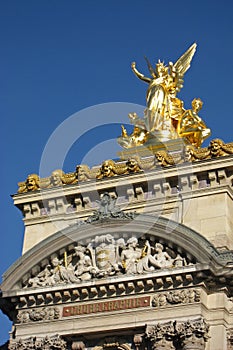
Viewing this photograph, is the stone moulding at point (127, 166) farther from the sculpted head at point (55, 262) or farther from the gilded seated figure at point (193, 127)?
the sculpted head at point (55, 262)

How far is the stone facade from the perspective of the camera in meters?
36.7

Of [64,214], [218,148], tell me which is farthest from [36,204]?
[218,148]

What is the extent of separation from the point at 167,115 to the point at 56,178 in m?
5.71

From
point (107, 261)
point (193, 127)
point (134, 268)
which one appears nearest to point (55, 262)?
point (107, 261)

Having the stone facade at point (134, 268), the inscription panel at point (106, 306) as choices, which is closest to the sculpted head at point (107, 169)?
the stone facade at point (134, 268)

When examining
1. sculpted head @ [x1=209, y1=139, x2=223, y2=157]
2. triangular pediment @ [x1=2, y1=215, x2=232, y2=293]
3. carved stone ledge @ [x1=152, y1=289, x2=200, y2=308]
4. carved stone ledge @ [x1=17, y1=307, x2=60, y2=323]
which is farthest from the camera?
sculpted head @ [x1=209, y1=139, x2=223, y2=157]

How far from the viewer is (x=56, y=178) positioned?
41.4 meters

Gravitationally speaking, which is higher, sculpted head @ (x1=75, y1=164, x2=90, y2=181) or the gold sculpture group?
the gold sculpture group

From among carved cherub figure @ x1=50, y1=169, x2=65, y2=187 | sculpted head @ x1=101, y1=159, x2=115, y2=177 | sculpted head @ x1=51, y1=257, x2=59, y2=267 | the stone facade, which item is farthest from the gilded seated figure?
sculpted head @ x1=51, y1=257, x2=59, y2=267

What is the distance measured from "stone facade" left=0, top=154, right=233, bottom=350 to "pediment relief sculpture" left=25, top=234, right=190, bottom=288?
1.4 inches

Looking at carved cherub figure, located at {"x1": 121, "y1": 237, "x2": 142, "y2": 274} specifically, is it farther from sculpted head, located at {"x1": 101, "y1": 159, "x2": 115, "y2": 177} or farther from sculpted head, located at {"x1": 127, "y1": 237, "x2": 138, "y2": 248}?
sculpted head, located at {"x1": 101, "y1": 159, "x2": 115, "y2": 177}

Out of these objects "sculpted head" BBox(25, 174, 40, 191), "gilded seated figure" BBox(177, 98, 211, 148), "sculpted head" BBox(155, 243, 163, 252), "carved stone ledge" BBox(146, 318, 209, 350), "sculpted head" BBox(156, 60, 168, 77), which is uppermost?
"sculpted head" BBox(156, 60, 168, 77)

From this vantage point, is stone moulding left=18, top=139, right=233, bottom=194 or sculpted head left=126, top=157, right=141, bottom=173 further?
sculpted head left=126, top=157, right=141, bottom=173

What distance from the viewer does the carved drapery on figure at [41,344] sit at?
37969mm
